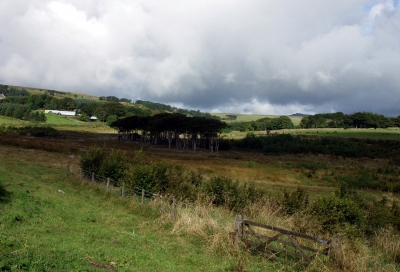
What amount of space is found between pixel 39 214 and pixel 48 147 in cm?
4125

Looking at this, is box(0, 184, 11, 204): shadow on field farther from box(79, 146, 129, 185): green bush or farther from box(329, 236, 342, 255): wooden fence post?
box(329, 236, 342, 255): wooden fence post

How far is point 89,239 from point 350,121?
6647 inches

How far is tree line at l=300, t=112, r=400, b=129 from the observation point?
152125 mm

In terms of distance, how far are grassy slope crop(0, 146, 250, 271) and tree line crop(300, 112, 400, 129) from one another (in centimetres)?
16098

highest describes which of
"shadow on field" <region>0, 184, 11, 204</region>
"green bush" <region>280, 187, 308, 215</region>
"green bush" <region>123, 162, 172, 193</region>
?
"green bush" <region>123, 162, 172, 193</region>

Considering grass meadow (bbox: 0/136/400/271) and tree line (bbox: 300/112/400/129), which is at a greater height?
tree line (bbox: 300/112/400/129)

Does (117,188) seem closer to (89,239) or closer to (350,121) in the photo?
(89,239)

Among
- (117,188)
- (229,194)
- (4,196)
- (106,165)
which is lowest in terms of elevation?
(117,188)

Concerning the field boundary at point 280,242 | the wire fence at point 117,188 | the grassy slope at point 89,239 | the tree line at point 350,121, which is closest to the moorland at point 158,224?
the grassy slope at point 89,239

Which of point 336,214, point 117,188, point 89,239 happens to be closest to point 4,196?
point 117,188

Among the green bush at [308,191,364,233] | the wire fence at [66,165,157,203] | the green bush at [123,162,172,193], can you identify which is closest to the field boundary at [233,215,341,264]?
the green bush at [308,191,364,233]

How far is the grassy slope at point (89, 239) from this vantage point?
8328mm

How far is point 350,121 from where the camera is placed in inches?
6260

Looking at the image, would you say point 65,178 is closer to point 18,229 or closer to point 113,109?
point 18,229
